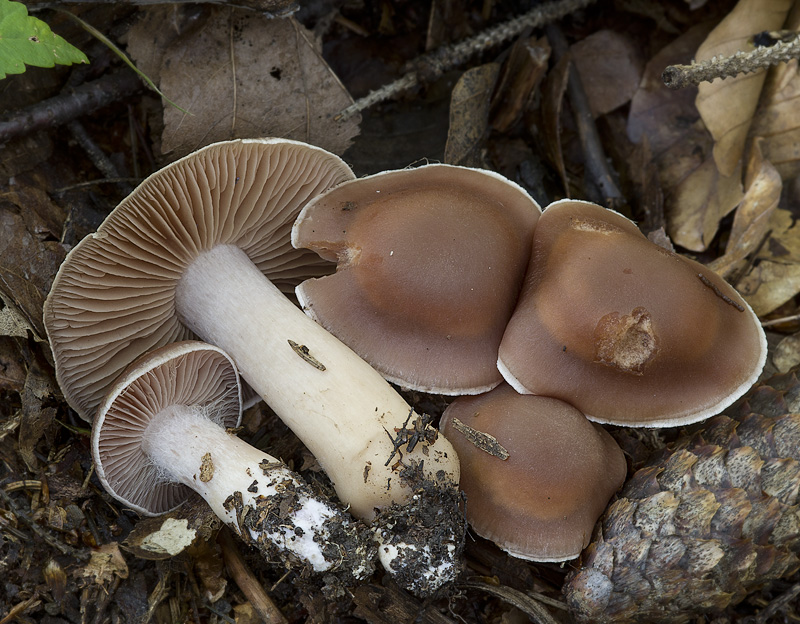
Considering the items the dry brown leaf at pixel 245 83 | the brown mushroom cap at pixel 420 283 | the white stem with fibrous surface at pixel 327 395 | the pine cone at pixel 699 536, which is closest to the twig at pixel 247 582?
the white stem with fibrous surface at pixel 327 395

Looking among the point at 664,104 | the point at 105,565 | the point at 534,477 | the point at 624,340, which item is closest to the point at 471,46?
the point at 664,104

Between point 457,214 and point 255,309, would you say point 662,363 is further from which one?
point 255,309

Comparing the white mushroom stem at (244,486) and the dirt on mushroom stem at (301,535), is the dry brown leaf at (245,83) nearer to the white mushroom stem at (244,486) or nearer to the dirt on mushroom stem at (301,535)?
the white mushroom stem at (244,486)

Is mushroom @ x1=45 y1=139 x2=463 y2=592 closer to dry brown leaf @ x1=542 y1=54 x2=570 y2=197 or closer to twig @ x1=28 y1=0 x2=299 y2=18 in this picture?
twig @ x1=28 y1=0 x2=299 y2=18

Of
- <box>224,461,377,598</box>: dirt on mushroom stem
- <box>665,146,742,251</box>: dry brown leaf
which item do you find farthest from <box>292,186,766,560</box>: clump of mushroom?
<box>665,146,742,251</box>: dry brown leaf

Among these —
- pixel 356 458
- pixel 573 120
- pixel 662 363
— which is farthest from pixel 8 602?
pixel 573 120

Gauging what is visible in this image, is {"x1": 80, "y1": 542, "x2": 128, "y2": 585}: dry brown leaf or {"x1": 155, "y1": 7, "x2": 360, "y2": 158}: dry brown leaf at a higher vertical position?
{"x1": 155, "y1": 7, "x2": 360, "y2": 158}: dry brown leaf


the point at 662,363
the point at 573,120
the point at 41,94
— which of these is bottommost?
the point at 662,363
